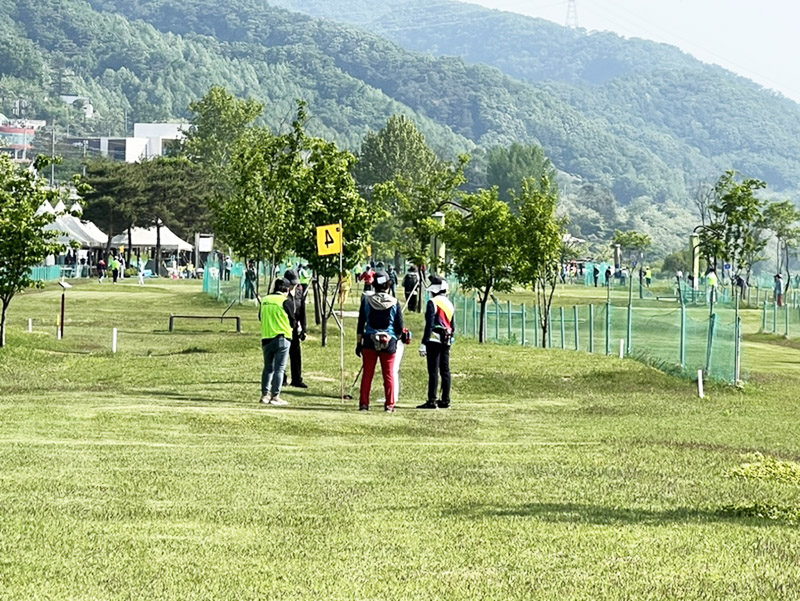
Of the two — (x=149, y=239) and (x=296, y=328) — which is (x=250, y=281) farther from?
(x=149, y=239)

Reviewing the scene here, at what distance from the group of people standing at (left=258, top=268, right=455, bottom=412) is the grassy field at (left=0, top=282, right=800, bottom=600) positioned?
493mm

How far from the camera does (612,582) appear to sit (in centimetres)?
842

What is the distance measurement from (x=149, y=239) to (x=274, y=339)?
89.8 meters

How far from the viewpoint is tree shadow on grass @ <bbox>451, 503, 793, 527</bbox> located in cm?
1077

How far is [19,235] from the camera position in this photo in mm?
32500

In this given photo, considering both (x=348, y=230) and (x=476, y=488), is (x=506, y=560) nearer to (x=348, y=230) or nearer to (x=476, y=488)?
(x=476, y=488)

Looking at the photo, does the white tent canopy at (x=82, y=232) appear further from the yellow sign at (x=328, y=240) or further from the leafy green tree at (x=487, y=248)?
the yellow sign at (x=328, y=240)

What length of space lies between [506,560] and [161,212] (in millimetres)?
96462

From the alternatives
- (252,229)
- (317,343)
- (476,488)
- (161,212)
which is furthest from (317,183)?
(161,212)

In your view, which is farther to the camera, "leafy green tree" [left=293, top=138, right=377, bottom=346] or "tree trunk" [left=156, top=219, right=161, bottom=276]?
"tree trunk" [left=156, top=219, right=161, bottom=276]

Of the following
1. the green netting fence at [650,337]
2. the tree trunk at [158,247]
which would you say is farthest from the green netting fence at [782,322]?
the tree trunk at [158,247]

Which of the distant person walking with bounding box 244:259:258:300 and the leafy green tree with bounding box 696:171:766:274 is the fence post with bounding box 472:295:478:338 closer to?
the distant person walking with bounding box 244:259:258:300

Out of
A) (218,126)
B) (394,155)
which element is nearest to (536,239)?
(218,126)

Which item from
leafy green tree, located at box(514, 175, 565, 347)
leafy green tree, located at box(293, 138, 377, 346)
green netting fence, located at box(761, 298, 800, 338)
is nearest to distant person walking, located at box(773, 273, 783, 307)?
green netting fence, located at box(761, 298, 800, 338)
